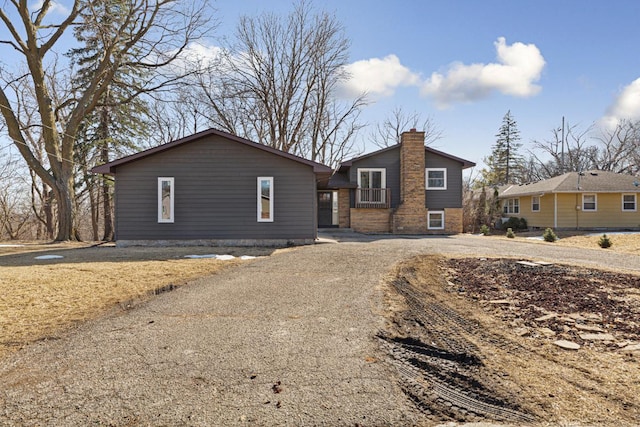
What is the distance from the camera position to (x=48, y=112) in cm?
1416

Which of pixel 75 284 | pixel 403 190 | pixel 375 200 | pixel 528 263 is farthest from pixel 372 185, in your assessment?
pixel 75 284

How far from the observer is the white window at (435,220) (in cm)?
1892

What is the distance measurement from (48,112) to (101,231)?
1453 centimetres

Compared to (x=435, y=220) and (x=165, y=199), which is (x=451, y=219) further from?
(x=165, y=199)

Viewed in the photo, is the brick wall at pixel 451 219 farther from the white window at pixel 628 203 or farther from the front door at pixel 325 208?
the white window at pixel 628 203

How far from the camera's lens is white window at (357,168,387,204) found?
18.5 m

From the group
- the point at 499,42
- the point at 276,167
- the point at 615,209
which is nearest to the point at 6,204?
the point at 276,167

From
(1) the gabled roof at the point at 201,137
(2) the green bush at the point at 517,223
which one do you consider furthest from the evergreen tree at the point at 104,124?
(2) the green bush at the point at 517,223

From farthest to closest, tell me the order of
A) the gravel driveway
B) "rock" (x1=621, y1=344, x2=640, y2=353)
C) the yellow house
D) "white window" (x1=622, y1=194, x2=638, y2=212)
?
1. "white window" (x1=622, y1=194, x2=638, y2=212)
2. the yellow house
3. "rock" (x1=621, y1=344, x2=640, y2=353)
4. the gravel driveway

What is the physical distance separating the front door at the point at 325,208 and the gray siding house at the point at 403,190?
0.64 meters

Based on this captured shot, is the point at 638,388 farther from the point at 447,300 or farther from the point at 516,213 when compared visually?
the point at 516,213

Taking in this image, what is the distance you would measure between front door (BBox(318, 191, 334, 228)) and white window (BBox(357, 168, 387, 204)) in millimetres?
2027

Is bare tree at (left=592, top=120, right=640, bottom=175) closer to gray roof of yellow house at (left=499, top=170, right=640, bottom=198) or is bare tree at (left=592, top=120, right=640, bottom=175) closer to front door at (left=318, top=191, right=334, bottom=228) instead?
gray roof of yellow house at (left=499, top=170, right=640, bottom=198)

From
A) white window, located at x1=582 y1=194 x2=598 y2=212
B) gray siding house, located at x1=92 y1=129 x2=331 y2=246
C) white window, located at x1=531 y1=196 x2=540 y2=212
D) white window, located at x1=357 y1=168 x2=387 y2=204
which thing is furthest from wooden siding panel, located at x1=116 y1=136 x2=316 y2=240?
white window, located at x1=582 y1=194 x2=598 y2=212
